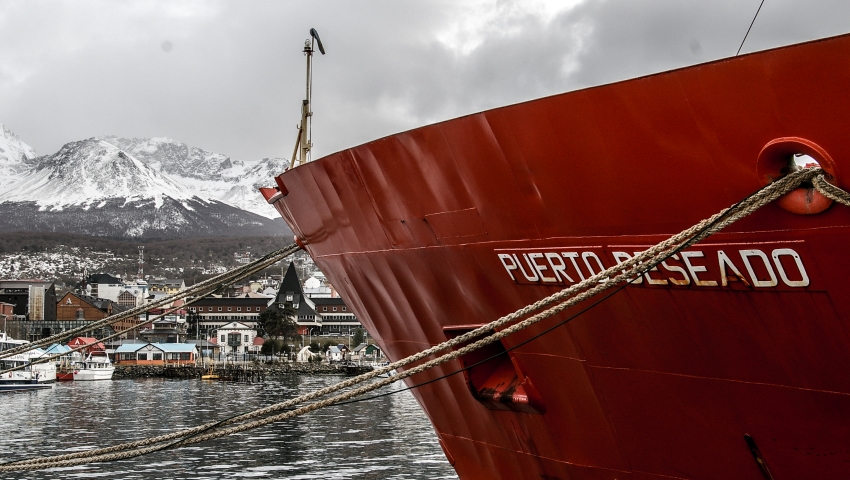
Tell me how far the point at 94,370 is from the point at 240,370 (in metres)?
13.6

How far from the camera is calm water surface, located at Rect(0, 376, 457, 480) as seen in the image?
22.9 meters

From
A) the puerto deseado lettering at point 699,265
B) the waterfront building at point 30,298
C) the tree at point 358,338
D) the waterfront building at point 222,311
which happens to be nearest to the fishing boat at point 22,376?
the tree at point 358,338

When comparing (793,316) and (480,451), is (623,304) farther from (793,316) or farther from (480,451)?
(480,451)

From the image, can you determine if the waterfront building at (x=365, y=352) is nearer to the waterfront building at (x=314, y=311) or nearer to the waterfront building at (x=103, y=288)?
the waterfront building at (x=314, y=311)

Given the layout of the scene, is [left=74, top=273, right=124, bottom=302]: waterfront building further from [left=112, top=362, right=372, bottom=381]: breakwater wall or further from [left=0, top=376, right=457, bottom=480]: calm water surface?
[left=0, top=376, right=457, bottom=480]: calm water surface

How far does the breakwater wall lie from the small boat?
2138mm

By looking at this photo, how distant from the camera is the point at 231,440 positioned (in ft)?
96.9

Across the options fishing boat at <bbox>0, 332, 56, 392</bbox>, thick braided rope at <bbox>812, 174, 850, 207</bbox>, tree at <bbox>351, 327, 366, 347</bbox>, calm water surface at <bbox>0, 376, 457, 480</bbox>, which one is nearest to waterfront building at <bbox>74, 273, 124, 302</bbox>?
tree at <bbox>351, 327, 366, 347</bbox>

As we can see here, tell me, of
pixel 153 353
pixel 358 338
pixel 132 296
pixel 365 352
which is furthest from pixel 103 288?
pixel 365 352

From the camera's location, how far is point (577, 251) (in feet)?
19.8

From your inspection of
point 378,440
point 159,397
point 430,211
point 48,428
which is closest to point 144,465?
point 378,440

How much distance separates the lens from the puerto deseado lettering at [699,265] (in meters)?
5.11

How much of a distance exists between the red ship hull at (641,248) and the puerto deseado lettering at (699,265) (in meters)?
0.01

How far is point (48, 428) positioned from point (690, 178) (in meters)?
34.2
